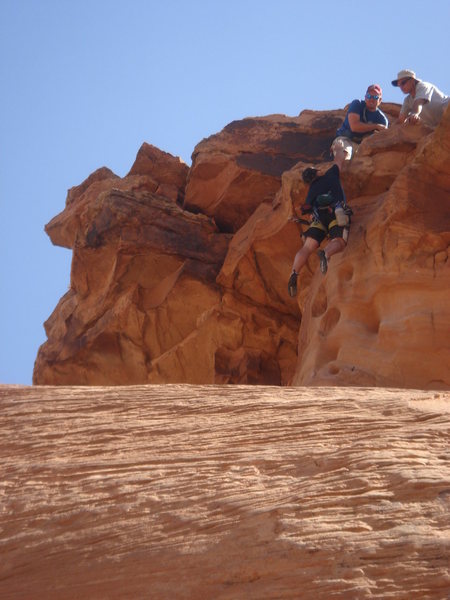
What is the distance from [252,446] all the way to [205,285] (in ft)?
28.8

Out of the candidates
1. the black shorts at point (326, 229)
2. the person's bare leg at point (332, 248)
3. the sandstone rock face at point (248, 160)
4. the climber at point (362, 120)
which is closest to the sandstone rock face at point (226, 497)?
the person's bare leg at point (332, 248)

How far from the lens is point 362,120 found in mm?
13648

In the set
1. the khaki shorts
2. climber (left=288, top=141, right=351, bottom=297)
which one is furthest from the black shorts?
the khaki shorts

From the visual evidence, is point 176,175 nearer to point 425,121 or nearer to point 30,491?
point 425,121

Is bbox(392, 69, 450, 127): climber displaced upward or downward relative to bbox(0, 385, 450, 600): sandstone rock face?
upward

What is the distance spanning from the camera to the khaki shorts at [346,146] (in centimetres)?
1284

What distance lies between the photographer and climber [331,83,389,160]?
13.3m

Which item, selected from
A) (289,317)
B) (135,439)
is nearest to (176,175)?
(289,317)

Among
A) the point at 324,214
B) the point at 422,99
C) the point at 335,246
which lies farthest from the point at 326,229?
the point at 422,99

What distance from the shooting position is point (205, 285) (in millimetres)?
15352

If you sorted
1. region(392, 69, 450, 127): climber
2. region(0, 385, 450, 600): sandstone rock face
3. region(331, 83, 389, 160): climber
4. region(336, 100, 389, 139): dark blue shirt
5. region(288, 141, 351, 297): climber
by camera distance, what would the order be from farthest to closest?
1. region(336, 100, 389, 139): dark blue shirt
2. region(331, 83, 389, 160): climber
3. region(392, 69, 450, 127): climber
4. region(288, 141, 351, 297): climber
5. region(0, 385, 450, 600): sandstone rock face

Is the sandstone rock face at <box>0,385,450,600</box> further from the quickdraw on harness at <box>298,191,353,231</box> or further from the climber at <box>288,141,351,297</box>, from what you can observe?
the quickdraw on harness at <box>298,191,353,231</box>

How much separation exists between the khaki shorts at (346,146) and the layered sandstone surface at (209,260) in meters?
0.18

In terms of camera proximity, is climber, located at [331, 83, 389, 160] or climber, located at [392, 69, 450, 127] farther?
climber, located at [331, 83, 389, 160]
